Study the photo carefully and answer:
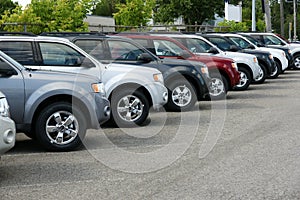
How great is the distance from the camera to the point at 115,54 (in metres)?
12.8

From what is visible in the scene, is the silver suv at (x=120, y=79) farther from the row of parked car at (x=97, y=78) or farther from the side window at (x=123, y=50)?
the side window at (x=123, y=50)

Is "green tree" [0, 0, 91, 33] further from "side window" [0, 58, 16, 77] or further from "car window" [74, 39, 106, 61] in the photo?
"side window" [0, 58, 16, 77]

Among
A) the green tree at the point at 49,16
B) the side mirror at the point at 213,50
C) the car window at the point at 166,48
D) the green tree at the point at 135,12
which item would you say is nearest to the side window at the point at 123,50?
the car window at the point at 166,48

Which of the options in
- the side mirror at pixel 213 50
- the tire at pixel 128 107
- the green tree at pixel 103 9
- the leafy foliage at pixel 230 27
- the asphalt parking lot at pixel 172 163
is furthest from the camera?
the green tree at pixel 103 9

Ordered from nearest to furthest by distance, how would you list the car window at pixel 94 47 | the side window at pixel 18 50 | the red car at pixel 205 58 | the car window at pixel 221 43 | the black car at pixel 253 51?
the side window at pixel 18 50, the car window at pixel 94 47, the red car at pixel 205 58, the car window at pixel 221 43, the black car at pixel 253 51

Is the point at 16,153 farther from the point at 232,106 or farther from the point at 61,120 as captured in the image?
the point at 232,106

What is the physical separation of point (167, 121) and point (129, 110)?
115cm

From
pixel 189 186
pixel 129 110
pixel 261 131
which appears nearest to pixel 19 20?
pixel 129 110

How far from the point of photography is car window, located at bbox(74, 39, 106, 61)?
500 inches

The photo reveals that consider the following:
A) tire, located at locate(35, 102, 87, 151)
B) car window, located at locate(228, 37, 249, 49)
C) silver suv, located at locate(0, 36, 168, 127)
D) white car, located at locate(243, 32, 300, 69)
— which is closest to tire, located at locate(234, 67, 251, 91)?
car window, located at locate(228, 37, 249, 49)

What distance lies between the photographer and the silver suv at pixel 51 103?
9.16 meters

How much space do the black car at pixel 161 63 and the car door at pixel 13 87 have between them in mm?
3551

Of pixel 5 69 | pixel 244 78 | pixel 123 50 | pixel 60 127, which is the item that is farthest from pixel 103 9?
pixel 5 69

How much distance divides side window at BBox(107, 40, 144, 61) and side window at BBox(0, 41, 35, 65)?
244 centimetres
